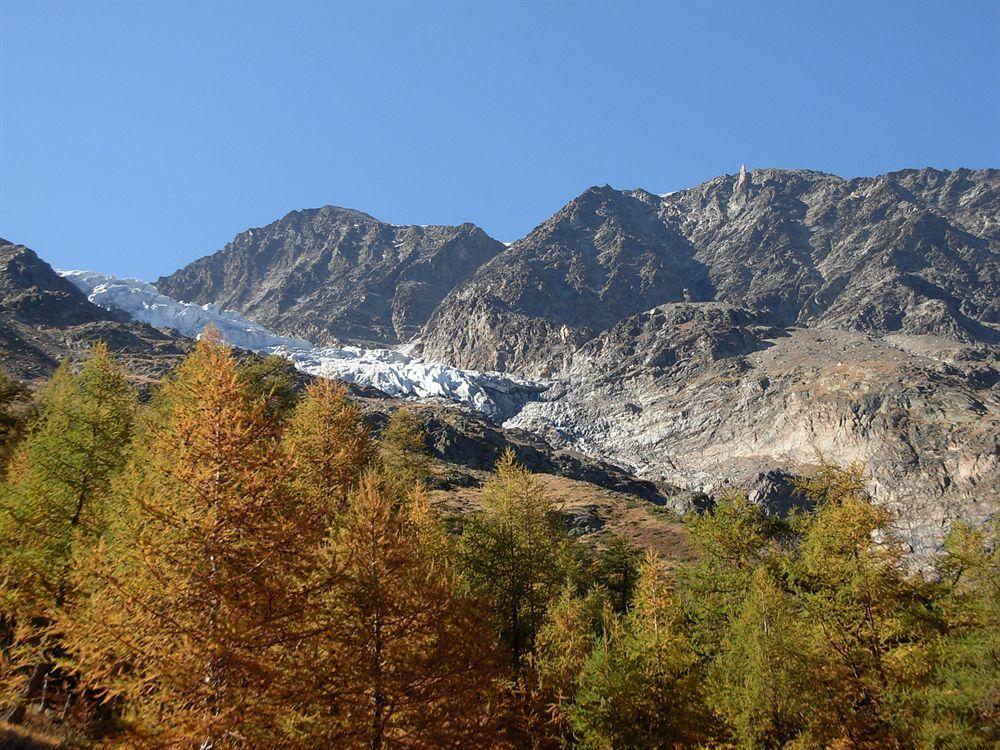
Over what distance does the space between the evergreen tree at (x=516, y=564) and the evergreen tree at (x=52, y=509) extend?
529 inches

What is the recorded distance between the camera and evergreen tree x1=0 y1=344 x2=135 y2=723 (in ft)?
49.4

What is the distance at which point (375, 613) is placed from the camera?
12016mm

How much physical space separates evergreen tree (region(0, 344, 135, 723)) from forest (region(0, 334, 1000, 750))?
0.28ft

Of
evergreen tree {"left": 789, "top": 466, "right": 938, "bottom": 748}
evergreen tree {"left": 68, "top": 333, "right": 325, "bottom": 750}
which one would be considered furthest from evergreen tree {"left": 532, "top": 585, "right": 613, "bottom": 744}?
evergreen tree {"left": 68, "top": 333, "right": 325, "bottom": 750}

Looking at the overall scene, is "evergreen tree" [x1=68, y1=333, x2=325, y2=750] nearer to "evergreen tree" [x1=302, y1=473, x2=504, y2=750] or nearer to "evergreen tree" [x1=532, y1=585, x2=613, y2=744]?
"evergreen tree" [x1=302, y1=473, x2=504, y2=750]

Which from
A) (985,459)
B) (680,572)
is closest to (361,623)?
(680,572)

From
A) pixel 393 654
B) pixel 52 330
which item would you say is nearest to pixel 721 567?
pixel 393 654

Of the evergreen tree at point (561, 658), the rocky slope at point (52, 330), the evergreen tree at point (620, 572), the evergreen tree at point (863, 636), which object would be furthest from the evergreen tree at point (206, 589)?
the rocky slope at point (52, 330)

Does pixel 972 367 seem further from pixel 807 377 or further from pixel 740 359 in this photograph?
pixel 740 359

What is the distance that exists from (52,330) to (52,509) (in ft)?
469

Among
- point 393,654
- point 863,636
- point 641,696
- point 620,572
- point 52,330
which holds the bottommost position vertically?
point 641,696

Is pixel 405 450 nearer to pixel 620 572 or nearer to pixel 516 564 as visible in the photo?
pixel 620 572

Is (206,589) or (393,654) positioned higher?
(206,589)

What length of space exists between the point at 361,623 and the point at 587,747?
35.2 ft
